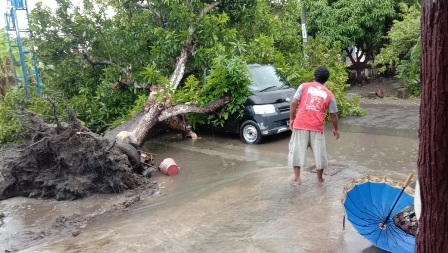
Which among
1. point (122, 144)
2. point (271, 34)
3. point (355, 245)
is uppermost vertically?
point (271, 34)

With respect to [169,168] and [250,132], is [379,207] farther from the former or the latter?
[250,132]

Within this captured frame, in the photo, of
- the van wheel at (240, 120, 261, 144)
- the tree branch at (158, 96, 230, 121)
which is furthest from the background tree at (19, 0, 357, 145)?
the van wheel at (240, 120, 261, 144)

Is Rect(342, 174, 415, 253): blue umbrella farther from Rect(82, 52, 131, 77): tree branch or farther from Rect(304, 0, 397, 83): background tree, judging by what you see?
Rect(304, 0, 397, 83): background tree

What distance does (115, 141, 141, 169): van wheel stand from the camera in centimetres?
689

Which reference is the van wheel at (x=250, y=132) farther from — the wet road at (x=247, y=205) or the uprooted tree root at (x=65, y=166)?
the uprooted tree root at (x=65, y=166)

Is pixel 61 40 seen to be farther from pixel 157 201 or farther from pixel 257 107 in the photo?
pixel 157 201

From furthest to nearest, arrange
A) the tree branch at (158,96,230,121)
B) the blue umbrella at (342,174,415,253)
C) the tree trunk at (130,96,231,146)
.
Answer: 1. the tree branch at (158,96,230,121)
2. the tree trunk at (130,96,231,146)
3. the blue umbrella at (342,174,415,253)

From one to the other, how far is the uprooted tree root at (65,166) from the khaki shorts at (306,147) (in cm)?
268

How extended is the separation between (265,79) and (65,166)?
511 centimetres

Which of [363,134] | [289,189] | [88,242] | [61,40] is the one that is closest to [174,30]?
[61,40]

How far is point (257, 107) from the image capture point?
9.02m

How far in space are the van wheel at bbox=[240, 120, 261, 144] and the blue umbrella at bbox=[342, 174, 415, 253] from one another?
518 cm

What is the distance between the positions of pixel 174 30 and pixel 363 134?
210 inches

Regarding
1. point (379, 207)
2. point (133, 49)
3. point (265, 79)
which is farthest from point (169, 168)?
point (133, 49)
